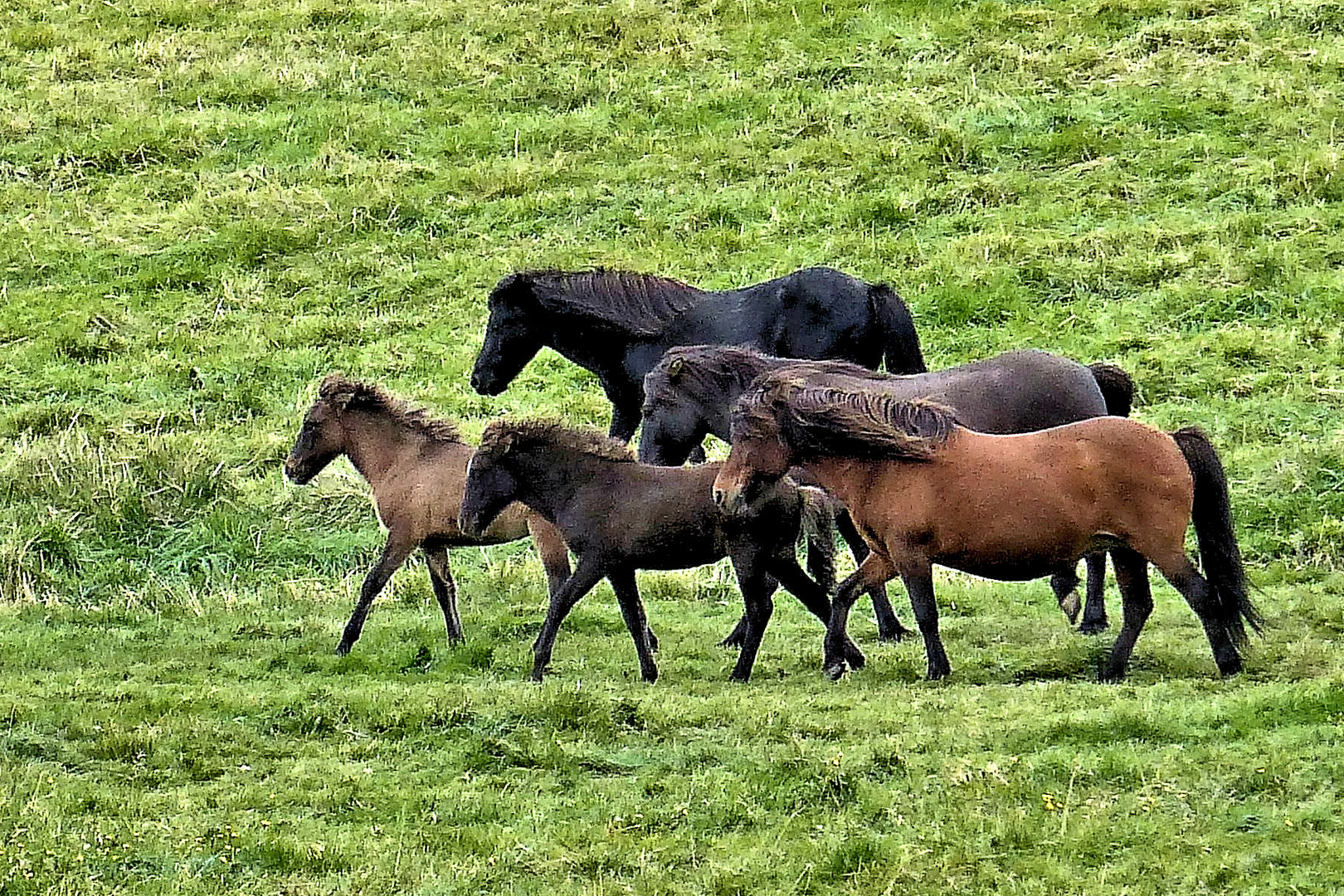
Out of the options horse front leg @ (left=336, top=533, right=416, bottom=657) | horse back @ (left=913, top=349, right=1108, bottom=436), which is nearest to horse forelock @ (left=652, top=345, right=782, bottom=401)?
horse back @ (left=913, top=349, right=1108, bottom=436)

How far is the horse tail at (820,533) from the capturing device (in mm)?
9109

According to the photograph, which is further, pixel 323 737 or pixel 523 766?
pixel 323 737

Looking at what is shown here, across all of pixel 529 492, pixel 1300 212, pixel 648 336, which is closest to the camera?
pixel 529 492

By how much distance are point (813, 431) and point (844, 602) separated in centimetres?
93

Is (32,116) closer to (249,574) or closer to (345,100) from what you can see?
(345,100)

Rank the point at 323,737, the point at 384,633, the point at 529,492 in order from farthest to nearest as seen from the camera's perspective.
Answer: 1. the point at 384,633
2. the point at 529,492
3. the point at 323,737

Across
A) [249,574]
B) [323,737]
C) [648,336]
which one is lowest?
[249,574]

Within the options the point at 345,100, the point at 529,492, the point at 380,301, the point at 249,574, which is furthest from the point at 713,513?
the point at 345,100

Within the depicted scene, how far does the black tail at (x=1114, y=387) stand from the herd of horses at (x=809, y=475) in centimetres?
1

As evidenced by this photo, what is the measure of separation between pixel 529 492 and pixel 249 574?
3899mm

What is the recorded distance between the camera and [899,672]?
9016 millimetres

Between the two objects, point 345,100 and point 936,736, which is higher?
point 345,100

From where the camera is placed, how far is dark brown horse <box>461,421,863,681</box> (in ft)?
29.9

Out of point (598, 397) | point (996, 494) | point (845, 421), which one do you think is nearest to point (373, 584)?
point (845, 421)
